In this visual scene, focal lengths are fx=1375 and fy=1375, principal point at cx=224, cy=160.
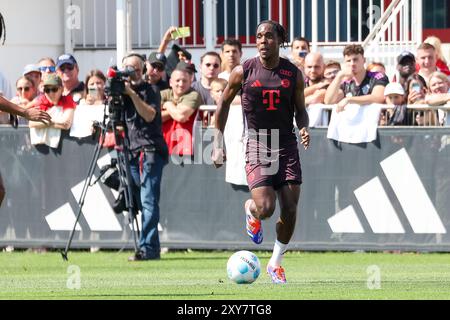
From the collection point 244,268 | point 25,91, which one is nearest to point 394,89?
point 244,268

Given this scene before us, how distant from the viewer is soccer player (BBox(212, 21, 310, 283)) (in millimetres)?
13336

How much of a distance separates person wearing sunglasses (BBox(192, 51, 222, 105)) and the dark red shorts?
15.9 ft

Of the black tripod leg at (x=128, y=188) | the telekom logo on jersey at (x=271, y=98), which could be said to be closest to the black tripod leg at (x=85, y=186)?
the black tripod leg at (x=128, y=188)

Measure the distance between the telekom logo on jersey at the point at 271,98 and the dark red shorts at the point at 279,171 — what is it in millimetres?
457

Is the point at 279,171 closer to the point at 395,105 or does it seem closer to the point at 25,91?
the point at 395,105

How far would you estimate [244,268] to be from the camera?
1312 centimetres

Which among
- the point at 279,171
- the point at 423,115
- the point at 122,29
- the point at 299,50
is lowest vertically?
the point at 279,171

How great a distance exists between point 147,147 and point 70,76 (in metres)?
2.50

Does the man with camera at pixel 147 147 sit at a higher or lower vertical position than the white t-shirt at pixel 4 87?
lower

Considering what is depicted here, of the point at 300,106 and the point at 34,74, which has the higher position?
the point at 34,74

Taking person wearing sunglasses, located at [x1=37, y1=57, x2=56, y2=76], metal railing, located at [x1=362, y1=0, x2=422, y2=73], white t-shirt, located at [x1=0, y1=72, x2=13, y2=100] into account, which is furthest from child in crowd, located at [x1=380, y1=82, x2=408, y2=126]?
white t-shirt, located at [x1=0, y1=72, x2=13, y2=100]

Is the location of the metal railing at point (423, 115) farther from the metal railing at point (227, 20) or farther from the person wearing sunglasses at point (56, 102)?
the metal railing at point (227, 20)

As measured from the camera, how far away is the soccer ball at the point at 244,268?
13117 mm
